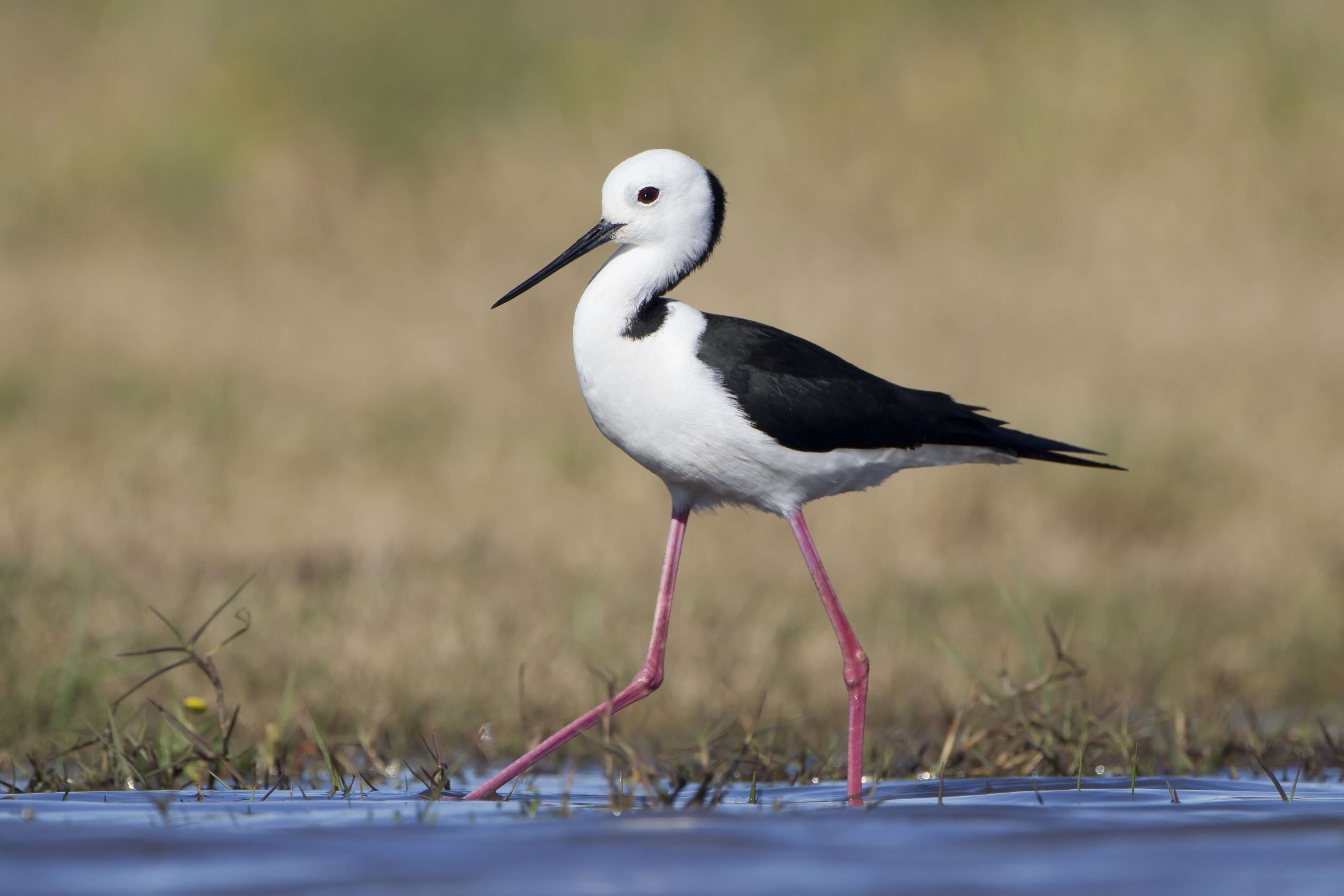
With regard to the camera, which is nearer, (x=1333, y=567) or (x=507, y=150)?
(x=1333, y=567)

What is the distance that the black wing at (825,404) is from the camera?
3727 mm

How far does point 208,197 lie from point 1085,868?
10.3 meters

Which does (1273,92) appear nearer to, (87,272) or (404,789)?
(87,272)

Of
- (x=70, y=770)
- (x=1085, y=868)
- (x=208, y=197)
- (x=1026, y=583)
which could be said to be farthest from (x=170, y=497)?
(x=1085, y=868)

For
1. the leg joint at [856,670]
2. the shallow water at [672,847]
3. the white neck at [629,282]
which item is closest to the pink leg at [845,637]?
the leg joint at [856,670]

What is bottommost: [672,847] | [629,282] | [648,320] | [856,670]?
[672,847]

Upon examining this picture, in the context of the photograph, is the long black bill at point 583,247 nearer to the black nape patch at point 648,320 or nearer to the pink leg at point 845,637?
the black nape patch at point 648,320

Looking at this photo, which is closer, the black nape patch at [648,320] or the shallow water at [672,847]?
the shallow water at [672,847]

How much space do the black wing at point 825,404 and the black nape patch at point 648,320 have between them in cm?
11

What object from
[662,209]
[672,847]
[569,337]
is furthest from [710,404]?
[569,337]

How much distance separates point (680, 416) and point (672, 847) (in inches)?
44.3

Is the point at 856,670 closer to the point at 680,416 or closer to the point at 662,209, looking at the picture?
the point at 680,416

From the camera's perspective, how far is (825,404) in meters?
3.81

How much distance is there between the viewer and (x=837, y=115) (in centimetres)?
1211
